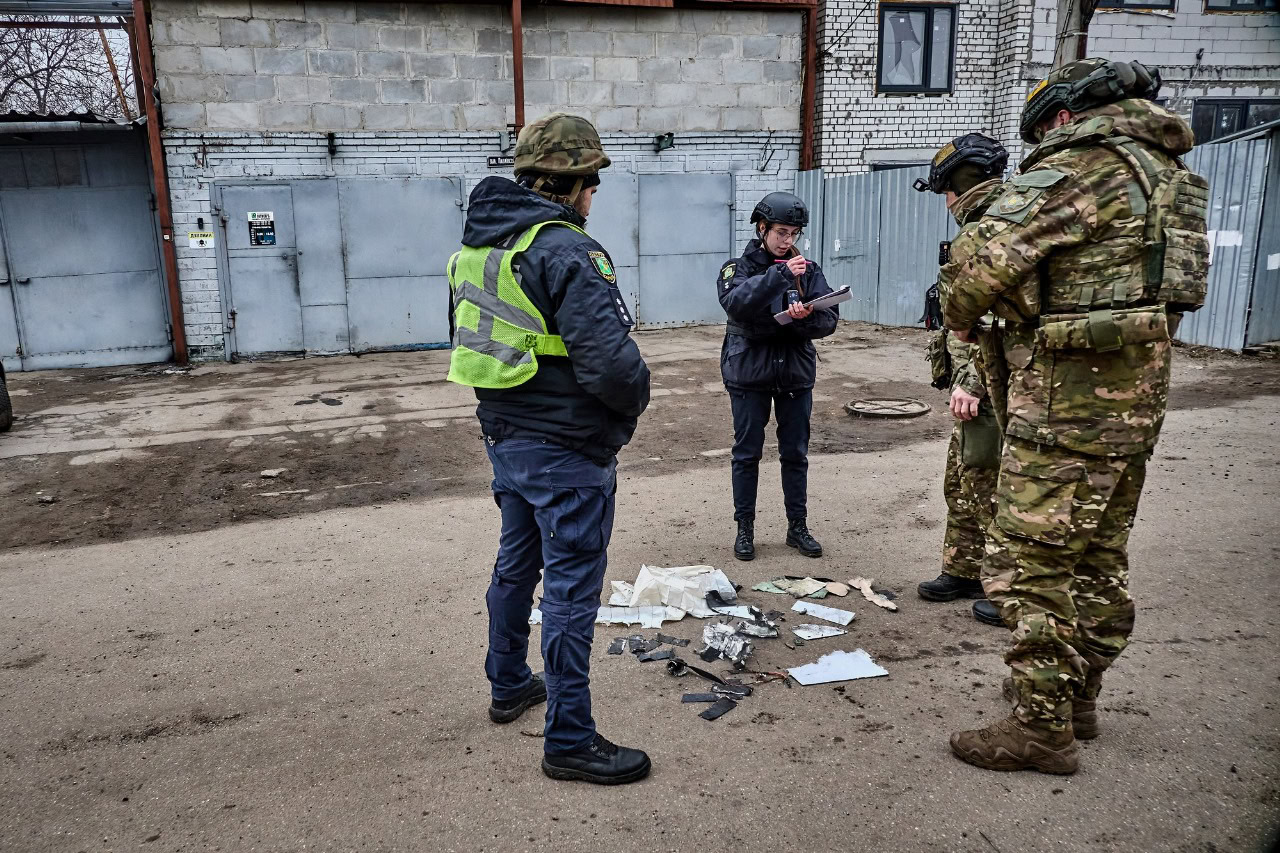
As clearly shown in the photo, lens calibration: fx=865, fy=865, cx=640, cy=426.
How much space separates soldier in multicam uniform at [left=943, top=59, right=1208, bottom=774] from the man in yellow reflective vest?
3.65 ft

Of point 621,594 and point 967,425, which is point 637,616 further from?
point 967,425

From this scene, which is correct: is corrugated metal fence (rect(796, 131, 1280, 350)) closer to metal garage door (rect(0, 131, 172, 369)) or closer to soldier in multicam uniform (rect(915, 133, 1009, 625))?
soldier in multicam uniform (rect(915, 133, 1009, 625))

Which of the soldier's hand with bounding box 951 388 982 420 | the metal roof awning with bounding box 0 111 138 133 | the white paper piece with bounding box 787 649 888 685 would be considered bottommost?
the white paper piece with bounding box 787 649 888 685

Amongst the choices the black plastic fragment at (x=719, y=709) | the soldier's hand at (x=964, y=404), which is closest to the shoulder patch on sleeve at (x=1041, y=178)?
the soldier's hand at (x=964, y=404)

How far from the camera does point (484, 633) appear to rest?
3699 millimetres

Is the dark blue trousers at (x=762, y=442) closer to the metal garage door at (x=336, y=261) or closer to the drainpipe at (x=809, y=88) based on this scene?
the metal garage door at (x=336, y=261)

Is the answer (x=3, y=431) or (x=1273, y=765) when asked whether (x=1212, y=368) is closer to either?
(x=1273, y=765)

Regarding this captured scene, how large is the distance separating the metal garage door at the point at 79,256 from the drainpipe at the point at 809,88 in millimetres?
9561

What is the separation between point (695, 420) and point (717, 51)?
771 centimetres

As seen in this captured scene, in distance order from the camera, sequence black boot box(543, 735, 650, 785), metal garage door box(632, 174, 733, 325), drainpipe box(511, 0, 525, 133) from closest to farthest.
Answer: black boot box(543, 735, 650, 785), drainpipe box(511, 0, 525, 133), metal garage door box(632, 174, 733, 325)

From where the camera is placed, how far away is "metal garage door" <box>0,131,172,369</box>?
36.9 feet

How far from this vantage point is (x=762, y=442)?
4547mm

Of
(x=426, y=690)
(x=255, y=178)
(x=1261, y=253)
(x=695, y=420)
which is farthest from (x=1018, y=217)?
(x=255, y=178)

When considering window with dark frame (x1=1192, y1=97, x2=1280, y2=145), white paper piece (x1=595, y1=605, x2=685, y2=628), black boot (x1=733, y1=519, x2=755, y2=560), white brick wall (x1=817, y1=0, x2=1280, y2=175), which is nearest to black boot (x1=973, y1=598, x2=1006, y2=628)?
black boot (x1=733, y1=519, x2=755, y2=560)
